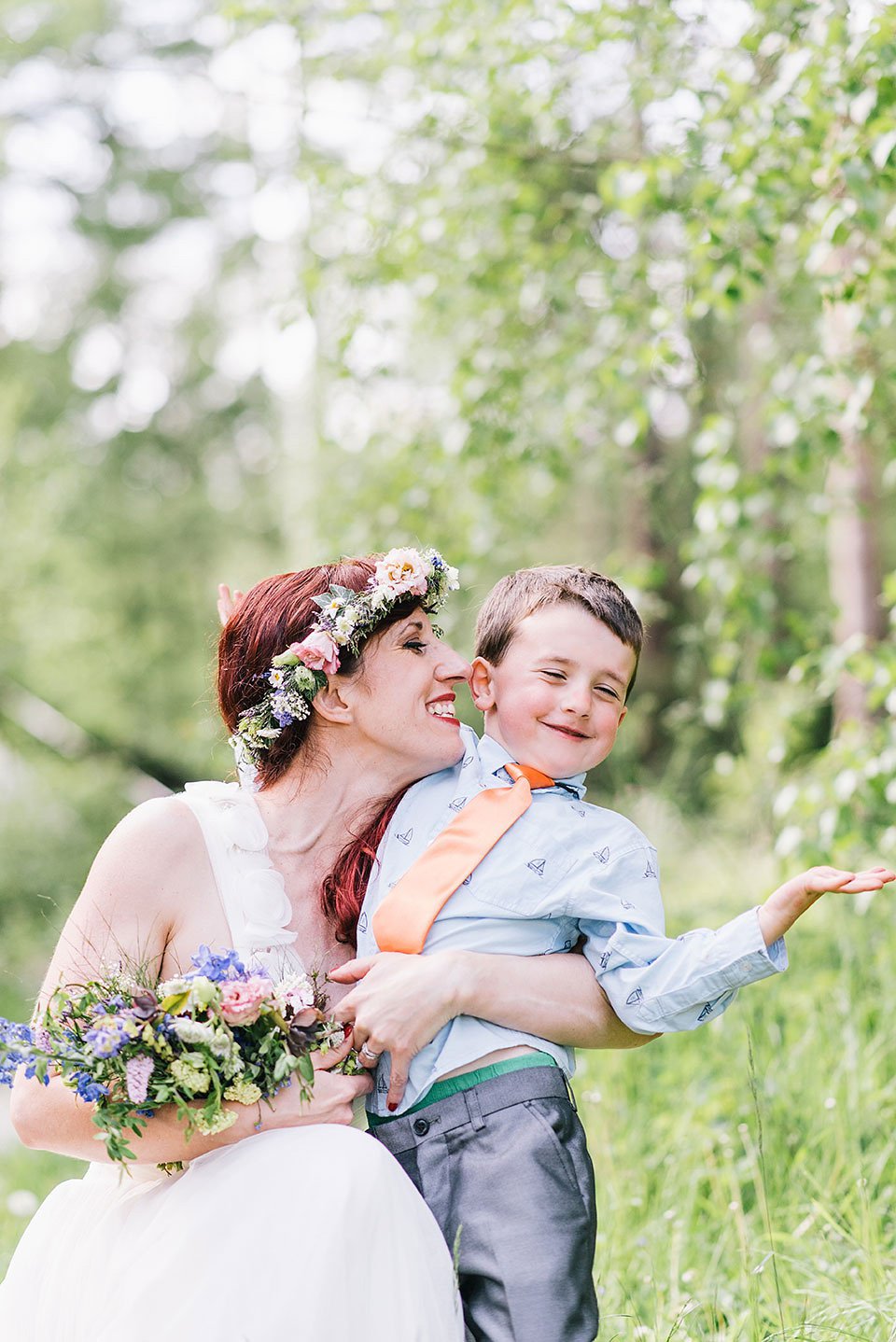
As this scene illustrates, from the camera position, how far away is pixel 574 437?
511 cm

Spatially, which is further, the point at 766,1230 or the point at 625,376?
the point at 625,376

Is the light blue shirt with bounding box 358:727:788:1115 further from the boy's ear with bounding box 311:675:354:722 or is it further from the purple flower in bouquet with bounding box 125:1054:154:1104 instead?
the purple flower in bouquet with bounding box 125:1054:154:1104

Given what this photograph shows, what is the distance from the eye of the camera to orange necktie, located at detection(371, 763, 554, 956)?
2.17m

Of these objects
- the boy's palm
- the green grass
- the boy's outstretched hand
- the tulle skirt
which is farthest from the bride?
the green grass

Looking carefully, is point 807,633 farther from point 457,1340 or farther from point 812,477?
point 812,477

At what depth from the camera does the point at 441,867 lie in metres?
2.21

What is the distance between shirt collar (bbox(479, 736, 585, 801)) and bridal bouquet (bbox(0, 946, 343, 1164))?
638 millimetres

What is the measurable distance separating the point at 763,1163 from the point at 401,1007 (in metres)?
0.97

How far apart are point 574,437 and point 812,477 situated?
2.94 m

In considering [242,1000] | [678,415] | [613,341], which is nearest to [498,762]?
[242,1000]

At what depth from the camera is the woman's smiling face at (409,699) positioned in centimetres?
240

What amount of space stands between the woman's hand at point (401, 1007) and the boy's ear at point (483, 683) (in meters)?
0.52

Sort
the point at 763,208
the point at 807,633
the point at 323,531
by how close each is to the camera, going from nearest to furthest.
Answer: the point at 763,208
the point at 807,633
the point at 323,531

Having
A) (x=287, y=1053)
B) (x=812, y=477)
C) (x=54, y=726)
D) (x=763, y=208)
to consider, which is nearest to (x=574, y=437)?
(x=763, y=208)
